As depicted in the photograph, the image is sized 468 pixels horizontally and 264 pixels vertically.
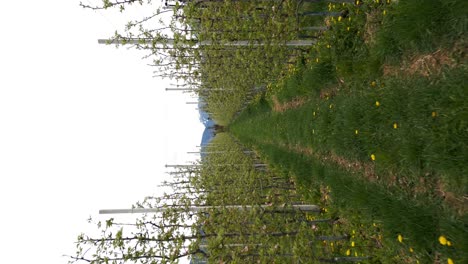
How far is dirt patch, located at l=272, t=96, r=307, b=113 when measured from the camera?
10711mm

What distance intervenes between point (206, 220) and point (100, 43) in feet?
15.0

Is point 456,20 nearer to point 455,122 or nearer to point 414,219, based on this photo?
point 455,122

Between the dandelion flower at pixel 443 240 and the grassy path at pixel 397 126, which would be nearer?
the dandelion flower at pixel 443 240

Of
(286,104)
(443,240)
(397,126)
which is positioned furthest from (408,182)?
(286,104)

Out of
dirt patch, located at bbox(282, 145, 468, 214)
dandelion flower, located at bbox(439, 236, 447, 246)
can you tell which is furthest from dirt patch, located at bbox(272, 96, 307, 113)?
dandelion flower, located at bbox(439, 236, 447, 246)

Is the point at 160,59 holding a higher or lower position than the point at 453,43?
higher

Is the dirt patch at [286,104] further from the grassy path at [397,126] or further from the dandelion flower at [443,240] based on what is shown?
the dandelion flower at [443,240]

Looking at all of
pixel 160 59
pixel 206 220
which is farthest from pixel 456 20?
pixel 160 59

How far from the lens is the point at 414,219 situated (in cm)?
479

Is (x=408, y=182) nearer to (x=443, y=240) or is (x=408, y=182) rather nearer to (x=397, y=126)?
(x=397, y=126)

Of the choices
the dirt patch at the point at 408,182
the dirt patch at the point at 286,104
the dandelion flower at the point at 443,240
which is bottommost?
the dandelion flower at the point at 443,240

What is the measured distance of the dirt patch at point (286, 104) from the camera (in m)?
10.7

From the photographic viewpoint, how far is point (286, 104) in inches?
483

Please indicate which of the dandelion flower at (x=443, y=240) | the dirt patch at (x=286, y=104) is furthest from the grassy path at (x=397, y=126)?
the dirt patch at (x=286, y=104)
